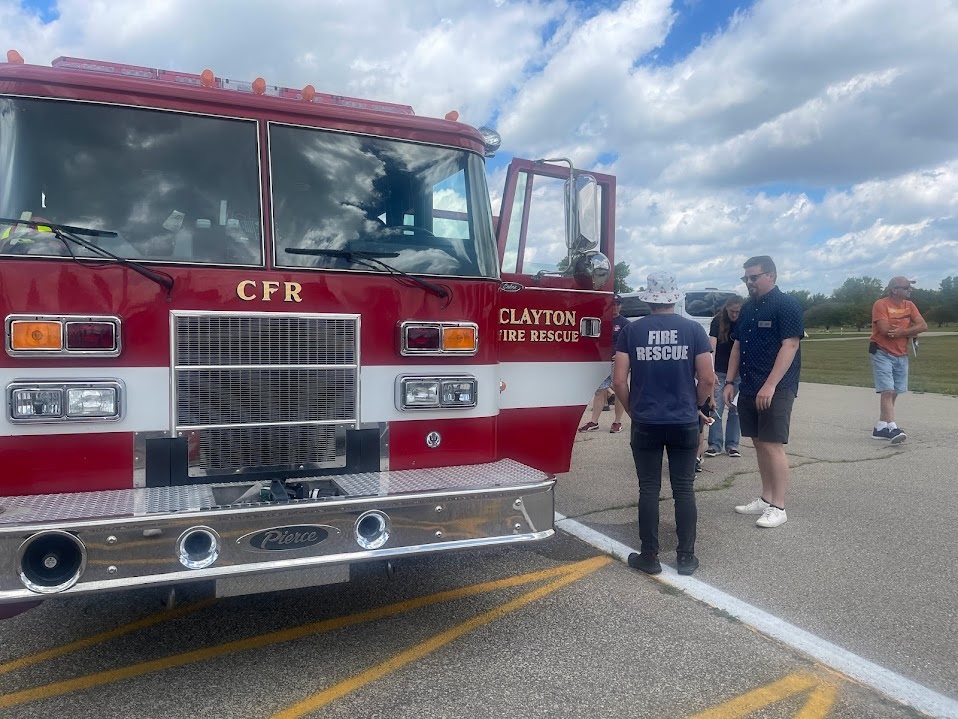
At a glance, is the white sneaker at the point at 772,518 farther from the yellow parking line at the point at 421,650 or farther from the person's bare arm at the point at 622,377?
A: the person's bare arm at the point at 622,377

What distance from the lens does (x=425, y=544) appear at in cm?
342

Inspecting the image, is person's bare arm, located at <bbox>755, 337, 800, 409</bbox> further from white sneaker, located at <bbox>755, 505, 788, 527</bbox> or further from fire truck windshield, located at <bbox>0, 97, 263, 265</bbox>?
fire truck windshield, located at <bbox>0, 97, 263, 265</bbox>

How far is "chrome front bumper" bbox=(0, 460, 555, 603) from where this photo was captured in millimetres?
2891

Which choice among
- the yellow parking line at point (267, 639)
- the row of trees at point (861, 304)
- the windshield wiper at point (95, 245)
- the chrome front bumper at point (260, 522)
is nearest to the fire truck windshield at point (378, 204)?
the windshield wiper at point (95, 245)

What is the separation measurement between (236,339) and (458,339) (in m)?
1.15

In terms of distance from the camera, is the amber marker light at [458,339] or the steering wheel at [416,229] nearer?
the amber marker light at [458,339]

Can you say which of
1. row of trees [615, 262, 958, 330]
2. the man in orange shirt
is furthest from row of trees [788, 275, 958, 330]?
the man in orange shirt

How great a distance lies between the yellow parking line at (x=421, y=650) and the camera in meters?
3.12

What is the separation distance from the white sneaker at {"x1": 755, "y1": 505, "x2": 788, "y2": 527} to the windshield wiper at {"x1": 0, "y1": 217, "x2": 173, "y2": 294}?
4290 millimetres

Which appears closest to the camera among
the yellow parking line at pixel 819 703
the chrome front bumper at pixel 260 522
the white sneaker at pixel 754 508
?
the chrome front bumper at pixel 260 522

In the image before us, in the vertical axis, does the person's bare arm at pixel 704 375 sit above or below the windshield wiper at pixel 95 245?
below

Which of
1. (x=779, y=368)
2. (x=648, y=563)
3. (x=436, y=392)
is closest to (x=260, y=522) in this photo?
(x=436, y=392)

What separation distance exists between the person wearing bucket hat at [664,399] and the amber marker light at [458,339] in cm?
108

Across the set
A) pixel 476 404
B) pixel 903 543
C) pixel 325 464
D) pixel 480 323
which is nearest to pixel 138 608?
pixel 325 464
